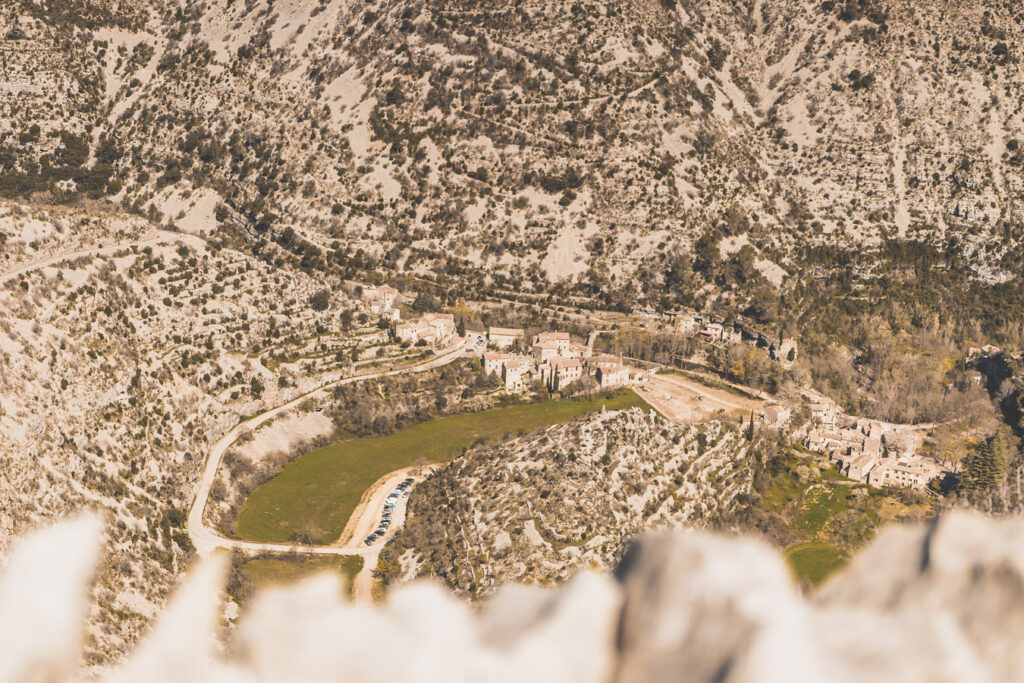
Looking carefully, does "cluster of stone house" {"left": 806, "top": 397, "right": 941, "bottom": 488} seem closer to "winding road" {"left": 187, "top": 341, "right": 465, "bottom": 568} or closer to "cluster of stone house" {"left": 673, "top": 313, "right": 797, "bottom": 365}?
"cluster of stone house" {"left": 673, "top": 313, "right": 797, "bottom": 365}

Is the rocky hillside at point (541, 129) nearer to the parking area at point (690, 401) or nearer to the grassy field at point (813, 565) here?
the parking area at point (690, 401)

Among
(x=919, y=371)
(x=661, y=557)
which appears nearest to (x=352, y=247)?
(x=919, y=371)

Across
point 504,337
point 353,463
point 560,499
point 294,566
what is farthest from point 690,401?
point 294,566

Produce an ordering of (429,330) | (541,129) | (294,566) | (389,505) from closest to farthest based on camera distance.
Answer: (294,566) < (389,505) < (429,330) < (541,129)

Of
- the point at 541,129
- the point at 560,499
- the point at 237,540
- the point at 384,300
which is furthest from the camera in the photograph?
the point at 541,129

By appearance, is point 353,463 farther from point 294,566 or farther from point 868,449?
point 868,449

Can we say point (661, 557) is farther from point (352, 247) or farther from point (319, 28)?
point (319, 28)

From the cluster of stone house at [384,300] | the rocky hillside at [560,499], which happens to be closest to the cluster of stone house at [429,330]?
the cluster of stone house at [384,300]
